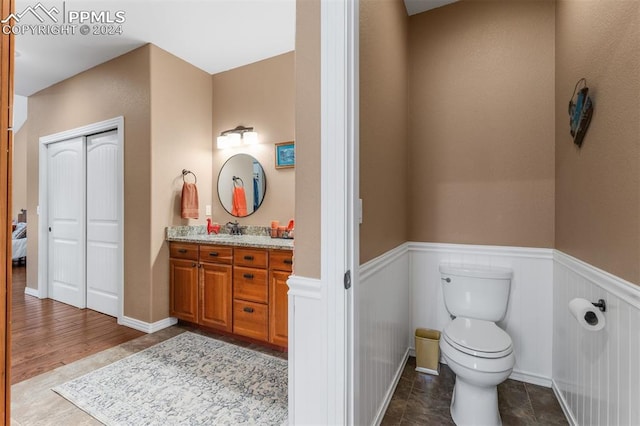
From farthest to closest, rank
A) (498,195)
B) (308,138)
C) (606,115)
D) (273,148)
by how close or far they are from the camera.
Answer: (273,148) < (498,195) < (606,115) < (308,138)

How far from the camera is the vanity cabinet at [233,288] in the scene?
2.29 meters

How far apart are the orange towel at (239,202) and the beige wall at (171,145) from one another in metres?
0.36

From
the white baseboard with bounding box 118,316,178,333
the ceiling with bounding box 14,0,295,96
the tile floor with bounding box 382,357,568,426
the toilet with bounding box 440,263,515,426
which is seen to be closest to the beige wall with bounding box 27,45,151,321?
the white baseboard with bounding box 118,316,178,333

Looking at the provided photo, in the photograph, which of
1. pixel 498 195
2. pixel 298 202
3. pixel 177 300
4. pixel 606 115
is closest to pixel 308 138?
pixel 298 202

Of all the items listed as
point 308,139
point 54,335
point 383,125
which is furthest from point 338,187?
point 54,335

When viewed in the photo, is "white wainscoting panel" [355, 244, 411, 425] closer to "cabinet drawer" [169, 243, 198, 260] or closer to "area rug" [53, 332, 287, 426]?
"area rug" [53, 332, 287, 426]

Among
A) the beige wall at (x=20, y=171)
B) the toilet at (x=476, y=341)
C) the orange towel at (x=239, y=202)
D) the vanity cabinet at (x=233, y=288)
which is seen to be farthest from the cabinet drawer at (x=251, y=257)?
the beige wall at (x=20, y=171)

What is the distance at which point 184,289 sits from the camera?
9.17 ft

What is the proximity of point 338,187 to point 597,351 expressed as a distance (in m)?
1.36

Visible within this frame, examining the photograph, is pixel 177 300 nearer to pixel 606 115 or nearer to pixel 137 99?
pixel 137 99

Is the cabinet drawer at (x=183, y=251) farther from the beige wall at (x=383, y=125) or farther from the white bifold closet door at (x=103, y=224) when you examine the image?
the beige wall at (x=383, y=125)

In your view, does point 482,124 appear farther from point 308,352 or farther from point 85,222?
point 85,222

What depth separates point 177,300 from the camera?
284cm

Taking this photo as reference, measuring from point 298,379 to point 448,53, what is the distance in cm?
232
